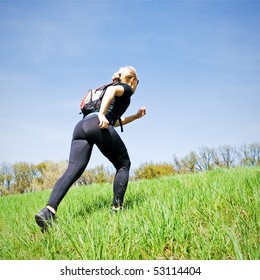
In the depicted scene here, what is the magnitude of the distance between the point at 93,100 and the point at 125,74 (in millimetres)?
518

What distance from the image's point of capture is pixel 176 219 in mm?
1894

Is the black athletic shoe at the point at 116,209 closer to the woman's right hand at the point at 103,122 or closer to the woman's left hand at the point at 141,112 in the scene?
the woman's right hand at the point at 103,122

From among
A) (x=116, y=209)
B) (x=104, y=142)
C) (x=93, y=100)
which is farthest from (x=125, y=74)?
(x=116, y=209)

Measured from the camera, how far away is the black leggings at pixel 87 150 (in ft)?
7.98

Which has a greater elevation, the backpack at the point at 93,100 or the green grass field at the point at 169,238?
the backpack at the point at 93,100

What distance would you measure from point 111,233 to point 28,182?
23935 mm

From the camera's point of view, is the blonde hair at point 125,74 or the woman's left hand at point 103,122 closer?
the woman's left hand at point 103,122

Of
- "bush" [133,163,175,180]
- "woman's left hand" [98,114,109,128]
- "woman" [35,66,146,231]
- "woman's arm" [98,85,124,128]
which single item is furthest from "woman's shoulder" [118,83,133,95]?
"bush" [133,163,175,180]

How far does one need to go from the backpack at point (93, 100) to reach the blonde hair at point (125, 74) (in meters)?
0.25

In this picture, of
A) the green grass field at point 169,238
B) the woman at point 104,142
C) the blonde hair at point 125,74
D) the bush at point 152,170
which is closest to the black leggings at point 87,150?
the woman at point 104,142

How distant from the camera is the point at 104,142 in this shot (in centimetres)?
259
